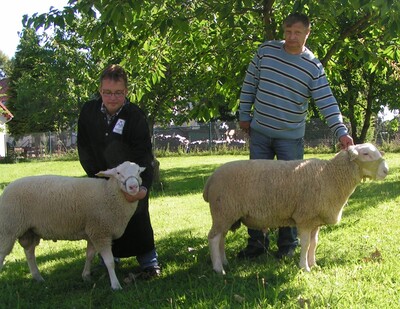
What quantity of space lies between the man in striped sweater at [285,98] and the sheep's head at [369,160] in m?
0.17

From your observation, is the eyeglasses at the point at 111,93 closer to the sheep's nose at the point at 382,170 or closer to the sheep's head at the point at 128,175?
the sheep's head at the point at 128,175

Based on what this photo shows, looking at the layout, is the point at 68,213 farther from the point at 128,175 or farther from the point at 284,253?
the point at 284,253

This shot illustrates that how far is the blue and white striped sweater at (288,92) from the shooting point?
418 cm

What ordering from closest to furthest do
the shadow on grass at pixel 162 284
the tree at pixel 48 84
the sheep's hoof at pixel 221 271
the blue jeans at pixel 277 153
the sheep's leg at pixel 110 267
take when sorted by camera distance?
1. the shadow on grass at pixel 162 284
2. the sheep's leg at pixel 110 267
3. the sheep's hoof at pixel 221 271
4. the blue jeans at pixel 277 153
5. the tree at pixel 48 84

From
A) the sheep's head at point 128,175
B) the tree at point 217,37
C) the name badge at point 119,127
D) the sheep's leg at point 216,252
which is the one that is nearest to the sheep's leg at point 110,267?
the sheep's head at point 128,175

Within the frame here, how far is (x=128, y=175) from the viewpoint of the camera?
374 cm

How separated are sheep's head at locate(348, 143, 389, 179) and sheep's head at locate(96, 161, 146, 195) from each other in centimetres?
172

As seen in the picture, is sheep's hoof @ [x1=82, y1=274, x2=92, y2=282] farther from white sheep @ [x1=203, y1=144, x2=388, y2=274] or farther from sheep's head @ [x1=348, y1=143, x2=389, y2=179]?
sheep's head @ [x1=348, y1=143, x2=389, y2=179]

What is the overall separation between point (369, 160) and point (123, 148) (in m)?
2.04

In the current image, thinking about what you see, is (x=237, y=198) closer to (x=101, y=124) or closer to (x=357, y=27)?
(x=101, y=124)

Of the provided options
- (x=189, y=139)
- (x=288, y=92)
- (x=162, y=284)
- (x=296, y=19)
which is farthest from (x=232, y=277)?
(x=189, y=139)

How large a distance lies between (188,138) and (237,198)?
26.3 m

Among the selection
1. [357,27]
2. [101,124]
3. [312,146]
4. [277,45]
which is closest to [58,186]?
[101,124]

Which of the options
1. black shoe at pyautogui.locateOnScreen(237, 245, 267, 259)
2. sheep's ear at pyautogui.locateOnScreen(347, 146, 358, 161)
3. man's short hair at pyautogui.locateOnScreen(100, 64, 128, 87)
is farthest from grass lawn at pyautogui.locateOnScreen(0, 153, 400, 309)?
man's short hair at pyautogui.locateOnScreen(100, 64, 128, 87)
